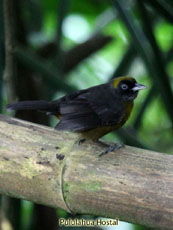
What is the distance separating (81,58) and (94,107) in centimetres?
95

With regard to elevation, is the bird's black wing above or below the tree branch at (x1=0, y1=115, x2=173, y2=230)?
above

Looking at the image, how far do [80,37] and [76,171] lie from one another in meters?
3.06

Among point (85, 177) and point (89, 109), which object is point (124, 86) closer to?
point (89, 109)

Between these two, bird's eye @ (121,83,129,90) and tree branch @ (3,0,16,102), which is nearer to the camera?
tree branch @ (3,0,16,102)

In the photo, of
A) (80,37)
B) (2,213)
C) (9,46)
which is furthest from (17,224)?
(80,37)

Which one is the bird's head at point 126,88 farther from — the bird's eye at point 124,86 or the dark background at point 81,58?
the dark background at point 81,58

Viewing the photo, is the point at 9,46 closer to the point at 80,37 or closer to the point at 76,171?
the point at 76,171

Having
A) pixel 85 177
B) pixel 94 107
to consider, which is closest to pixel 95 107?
pixel 94 107

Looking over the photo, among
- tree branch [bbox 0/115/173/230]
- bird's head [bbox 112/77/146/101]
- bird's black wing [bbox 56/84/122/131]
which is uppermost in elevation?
bird's head [bbox 112/77/146/101]

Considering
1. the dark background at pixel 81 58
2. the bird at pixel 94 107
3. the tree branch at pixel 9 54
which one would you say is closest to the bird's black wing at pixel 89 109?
the bird at pixel 94 107

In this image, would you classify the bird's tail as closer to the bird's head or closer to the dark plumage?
the dark plumage

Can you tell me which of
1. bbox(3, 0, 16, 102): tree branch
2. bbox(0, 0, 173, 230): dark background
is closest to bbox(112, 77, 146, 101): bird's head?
bbox(0, 0, 173, 230): dark background

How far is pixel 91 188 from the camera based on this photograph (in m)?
1.61

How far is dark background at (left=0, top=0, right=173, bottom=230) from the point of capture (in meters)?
2.42
